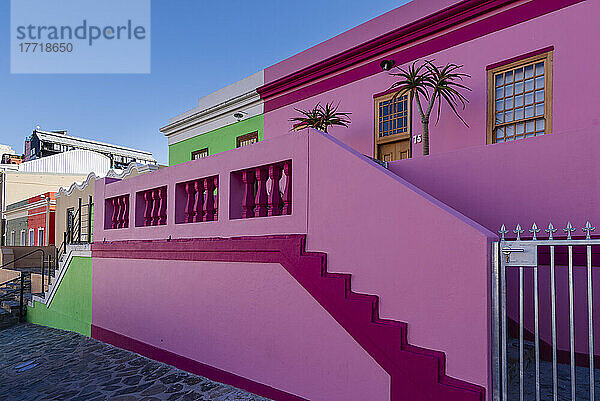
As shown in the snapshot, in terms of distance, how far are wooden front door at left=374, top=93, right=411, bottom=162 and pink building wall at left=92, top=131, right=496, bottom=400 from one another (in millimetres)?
4048

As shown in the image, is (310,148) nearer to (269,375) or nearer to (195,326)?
(269,375)

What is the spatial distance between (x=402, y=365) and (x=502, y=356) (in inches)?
29.9

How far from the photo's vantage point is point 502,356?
2750 millimetres

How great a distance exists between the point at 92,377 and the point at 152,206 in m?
2.60

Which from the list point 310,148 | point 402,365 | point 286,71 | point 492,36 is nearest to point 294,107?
point 286,71

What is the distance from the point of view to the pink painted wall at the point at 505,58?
219 inches

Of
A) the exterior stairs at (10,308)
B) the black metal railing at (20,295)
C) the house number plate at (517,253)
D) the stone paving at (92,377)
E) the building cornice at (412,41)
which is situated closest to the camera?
the house number plate at (517,253)

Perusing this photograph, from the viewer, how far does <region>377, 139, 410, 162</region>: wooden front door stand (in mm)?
7714

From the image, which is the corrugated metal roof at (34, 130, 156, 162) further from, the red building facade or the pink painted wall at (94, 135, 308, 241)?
the pink painted wall at (94, 135, 308, 241)

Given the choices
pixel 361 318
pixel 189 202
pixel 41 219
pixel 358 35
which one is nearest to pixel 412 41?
pixel 358 35

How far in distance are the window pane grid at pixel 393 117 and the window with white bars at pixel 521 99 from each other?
63.9 inches

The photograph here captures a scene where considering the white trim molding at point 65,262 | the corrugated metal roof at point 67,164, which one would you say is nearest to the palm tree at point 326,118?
the white trim molding at point 65,262

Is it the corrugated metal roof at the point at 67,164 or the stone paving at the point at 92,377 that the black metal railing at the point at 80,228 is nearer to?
the stone paving at the point at 92,377

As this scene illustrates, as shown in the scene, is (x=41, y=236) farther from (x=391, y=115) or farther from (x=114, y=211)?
(x=391, y=115)
